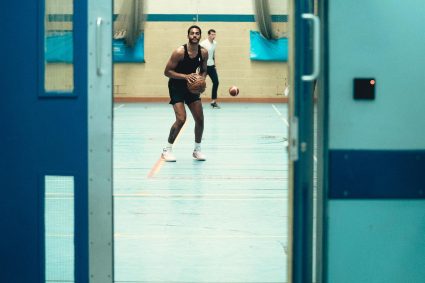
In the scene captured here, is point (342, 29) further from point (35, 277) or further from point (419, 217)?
point (35, 277)

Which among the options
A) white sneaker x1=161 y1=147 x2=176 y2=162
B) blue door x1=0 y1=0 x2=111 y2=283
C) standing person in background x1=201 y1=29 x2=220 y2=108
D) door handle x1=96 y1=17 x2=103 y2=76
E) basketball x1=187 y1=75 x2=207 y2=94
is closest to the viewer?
door handle x1=96 y1=17 x2=103 y2=76

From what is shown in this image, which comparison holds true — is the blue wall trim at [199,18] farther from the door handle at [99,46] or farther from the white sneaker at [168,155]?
the door handle at [99,46]

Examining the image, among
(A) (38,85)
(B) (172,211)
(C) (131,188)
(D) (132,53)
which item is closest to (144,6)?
(D) (132,53)

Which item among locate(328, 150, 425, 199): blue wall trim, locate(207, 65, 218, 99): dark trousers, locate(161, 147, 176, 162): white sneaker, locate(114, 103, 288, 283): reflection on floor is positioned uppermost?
locate(207, 65, 218, 99): dark trousers

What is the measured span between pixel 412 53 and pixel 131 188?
5593mm

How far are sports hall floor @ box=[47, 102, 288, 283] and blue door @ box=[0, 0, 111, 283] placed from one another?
0.28 meters

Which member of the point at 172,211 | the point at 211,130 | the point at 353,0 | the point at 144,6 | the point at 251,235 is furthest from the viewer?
the point at 144,6

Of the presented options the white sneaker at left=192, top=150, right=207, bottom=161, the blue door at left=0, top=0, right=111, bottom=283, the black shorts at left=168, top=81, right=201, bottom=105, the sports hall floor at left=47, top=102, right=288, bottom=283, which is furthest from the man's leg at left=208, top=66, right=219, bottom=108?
the blue door at left=0, top=0, right=111, bottom=283

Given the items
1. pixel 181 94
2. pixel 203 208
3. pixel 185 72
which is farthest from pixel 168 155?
pixel 203 208

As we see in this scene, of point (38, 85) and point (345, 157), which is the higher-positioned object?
point (38, 85)

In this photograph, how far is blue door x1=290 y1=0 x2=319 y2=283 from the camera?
12.2ft

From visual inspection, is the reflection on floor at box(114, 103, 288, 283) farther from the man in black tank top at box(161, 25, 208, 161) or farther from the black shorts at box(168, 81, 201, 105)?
the black shorts at box(168, 81, 201, 105)

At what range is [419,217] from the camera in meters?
4.46

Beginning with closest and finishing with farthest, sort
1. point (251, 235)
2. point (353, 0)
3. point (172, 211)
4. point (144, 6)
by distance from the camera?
point (353, 0), point (251, 235), point (172, 211), point (144, 6)
